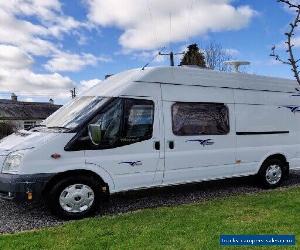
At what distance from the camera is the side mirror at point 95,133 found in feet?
23.7

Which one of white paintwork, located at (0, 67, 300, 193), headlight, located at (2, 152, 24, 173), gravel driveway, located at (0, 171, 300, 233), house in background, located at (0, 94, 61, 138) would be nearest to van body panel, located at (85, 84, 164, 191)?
white paintwork, located at (0, 67, 300, 193)

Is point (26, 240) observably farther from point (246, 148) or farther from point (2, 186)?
point (246, 148)

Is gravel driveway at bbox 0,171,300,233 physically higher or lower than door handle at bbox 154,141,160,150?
lower

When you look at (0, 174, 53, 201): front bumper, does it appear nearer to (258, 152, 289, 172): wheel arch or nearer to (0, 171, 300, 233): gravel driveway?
(0, 171, 300, 233): gravel driveway

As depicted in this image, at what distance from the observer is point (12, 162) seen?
22.9ft

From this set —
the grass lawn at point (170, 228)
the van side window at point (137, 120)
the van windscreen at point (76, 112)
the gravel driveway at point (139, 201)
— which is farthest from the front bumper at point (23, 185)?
the van side window at point (137, 120)

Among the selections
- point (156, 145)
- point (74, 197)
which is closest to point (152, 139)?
point (156, 145)

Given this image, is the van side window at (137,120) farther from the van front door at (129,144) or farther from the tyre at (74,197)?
the tyre at (74,197)

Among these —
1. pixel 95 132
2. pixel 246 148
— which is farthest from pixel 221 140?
pixel 95 132

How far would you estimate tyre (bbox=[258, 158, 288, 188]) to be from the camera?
999cm

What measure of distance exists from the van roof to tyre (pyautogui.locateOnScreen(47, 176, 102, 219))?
70.7 inches

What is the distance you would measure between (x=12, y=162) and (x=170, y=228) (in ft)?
8.96

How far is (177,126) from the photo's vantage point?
8.40 meters

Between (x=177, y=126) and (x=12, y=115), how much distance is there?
5244cm
